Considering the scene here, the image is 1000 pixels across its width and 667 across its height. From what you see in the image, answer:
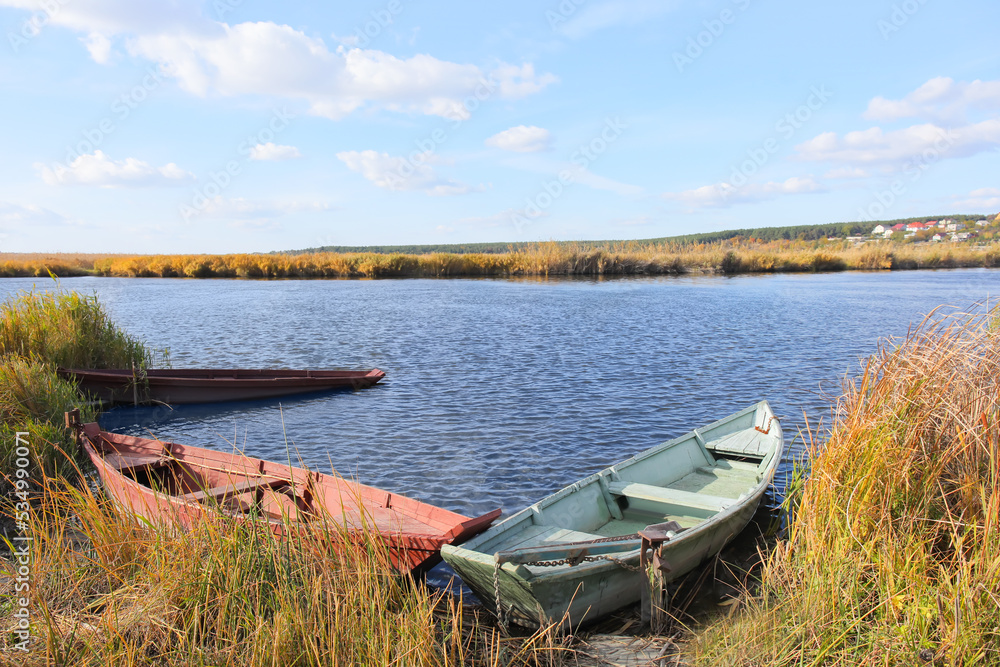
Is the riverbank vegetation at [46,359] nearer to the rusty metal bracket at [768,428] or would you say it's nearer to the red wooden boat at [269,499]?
the red wooden boat at [269,499]

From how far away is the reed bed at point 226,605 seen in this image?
3.58 m

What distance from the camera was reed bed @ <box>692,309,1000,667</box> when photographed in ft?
12.4

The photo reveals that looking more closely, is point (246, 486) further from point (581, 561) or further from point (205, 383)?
point (205, 383)

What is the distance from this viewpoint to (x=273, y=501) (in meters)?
6.55

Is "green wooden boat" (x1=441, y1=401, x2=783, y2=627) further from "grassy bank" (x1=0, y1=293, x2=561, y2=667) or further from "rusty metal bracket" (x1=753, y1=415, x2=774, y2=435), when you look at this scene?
"grassy bank" (x1=0, y1=293, x2=561, y2=667)

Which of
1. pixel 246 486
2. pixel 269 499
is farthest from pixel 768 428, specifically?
pixel 246 486

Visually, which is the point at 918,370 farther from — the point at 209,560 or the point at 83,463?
the point at 83,463

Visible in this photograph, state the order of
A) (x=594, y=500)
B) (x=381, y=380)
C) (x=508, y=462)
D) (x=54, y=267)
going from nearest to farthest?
(x=594, y=500) → (x=508, y=462) → (x=381, y=380) → (x=54, y=267)

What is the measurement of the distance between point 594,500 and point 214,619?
414cm

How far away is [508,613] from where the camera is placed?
502cm

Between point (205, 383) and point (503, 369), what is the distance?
699cm

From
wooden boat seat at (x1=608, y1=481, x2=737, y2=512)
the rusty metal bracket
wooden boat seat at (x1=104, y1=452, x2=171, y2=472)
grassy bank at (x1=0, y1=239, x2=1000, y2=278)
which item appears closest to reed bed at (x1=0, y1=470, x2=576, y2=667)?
wooden boat seat at (x1=608, y1=481, x2=737, y2=512)

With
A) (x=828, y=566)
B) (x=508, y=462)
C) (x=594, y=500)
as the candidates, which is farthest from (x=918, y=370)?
(x=508, y=462)

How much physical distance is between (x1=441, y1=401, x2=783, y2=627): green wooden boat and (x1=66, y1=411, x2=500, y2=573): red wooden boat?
440 mm
